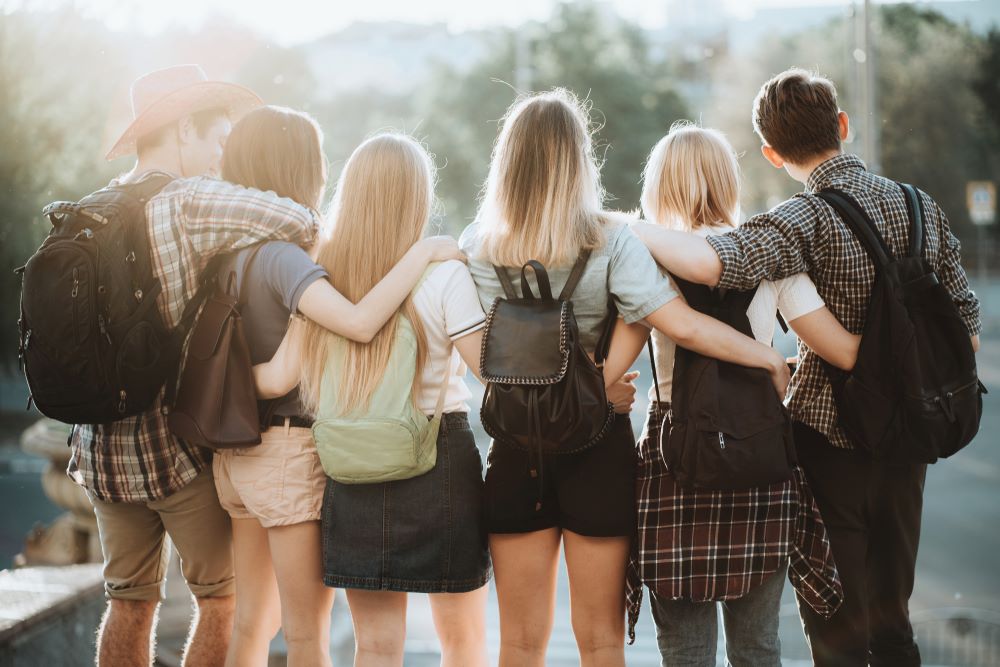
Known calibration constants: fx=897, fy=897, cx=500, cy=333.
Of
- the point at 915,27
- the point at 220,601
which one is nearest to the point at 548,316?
the point at 220,601

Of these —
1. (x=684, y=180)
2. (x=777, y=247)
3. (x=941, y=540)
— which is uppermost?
(x=684, y=180)

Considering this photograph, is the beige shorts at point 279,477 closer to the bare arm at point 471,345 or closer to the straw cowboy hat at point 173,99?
the bare arm at point 471,345

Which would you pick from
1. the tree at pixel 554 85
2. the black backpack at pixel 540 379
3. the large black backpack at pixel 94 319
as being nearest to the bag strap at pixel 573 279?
the black backpack at pixel 540 379

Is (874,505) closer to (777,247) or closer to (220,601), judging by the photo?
(777,247)

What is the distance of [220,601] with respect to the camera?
2.66 metres

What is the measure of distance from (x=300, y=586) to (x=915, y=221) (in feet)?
6.28

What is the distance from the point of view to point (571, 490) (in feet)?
7.54

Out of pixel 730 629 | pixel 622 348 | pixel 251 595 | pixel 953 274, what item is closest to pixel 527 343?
pixel 622 348

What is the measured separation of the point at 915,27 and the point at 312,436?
88.1ft

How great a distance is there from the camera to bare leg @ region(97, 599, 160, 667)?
8.60 ft

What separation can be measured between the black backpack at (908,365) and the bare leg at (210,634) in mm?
1883

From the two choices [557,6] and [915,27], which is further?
[915,27]

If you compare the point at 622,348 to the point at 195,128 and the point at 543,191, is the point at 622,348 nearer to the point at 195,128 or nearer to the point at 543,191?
the point at 543,191

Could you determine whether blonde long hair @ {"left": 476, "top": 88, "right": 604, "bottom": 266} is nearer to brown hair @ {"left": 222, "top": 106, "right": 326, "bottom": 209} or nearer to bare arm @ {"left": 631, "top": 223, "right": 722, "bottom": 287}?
bare arm @ {"left": 631, "top": 223, "right": 722, "bottom": 287}
